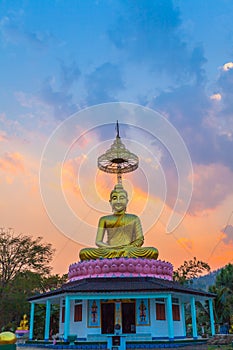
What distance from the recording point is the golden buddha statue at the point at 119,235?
21.8m

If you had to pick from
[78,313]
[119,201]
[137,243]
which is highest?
[119,201]

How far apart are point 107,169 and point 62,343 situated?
1486 centimetres

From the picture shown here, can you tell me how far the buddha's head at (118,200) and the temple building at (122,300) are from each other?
2.47 m

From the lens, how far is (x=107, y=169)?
2936cm

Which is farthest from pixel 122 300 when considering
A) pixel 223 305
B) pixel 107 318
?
pixel 223 305

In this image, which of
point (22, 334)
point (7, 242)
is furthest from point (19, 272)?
point (22, 334)

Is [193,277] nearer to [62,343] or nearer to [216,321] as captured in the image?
[216,321]

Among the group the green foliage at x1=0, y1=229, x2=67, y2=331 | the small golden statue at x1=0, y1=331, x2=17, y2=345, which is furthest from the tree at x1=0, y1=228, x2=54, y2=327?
the small golden statue at x1=0, y1=331, x2=17, y2=345

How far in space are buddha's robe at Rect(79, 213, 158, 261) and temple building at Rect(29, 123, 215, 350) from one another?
0.19ft

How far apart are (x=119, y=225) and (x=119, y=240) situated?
1.30m

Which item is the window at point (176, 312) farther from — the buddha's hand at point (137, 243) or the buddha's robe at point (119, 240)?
the buddha's hand at point (137, 243)

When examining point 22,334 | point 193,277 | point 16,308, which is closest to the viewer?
point 22,334

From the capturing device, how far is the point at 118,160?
94.8 feet

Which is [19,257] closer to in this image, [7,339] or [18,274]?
[18,274]
